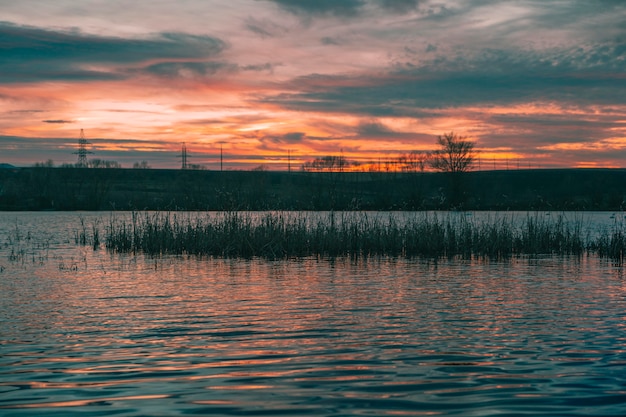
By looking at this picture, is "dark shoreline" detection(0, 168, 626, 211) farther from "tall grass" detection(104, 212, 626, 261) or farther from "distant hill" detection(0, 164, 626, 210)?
"tall grass" detection(104, 212, 626, 261)

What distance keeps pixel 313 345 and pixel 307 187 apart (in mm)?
68849

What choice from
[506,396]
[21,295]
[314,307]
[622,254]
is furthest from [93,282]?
[622,254]

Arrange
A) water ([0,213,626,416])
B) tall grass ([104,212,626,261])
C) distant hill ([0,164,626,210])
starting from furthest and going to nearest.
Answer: distant hill ([0,164,626,210]), tall grass ([104,212,626,261]), water ([0,213,626,416])

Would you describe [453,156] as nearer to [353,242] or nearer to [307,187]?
[307,187]

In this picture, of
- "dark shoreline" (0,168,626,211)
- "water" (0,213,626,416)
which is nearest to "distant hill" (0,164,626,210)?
"dark shoreline" (0,168,626,211)

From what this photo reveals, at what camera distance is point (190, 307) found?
40.7 ft

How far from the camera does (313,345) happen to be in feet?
29.5

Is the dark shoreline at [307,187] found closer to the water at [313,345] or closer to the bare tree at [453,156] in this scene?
the bare tree at [453,156]

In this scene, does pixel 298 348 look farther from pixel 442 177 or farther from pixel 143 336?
pixel 442 177

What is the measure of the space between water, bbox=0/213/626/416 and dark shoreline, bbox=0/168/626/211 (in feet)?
137

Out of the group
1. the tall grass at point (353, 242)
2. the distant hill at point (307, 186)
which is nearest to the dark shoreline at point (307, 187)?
the distant hill at point (307, 186)

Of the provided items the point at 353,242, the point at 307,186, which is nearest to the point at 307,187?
the point at 307,186

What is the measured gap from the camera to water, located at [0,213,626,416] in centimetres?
640

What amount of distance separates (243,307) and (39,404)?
618cm
